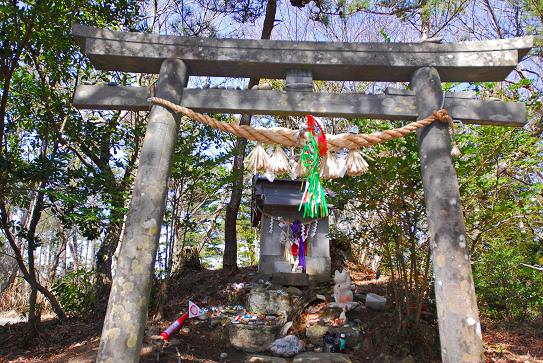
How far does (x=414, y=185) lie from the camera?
610cm

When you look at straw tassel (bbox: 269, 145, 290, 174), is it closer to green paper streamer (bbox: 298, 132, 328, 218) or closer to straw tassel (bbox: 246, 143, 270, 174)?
straw tassel (bbox: 246, 143, 270, 174)

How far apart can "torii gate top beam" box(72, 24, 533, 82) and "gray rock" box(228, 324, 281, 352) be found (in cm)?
482

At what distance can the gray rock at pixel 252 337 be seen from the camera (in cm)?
673

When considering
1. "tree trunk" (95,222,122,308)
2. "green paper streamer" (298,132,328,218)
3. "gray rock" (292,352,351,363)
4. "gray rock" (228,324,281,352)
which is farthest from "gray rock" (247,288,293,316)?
→ "green paper streamer" (298,132,328,218)

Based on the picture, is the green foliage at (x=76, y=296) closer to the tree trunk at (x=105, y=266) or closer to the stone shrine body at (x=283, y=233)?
the tree trunk at (x=105, y=266)

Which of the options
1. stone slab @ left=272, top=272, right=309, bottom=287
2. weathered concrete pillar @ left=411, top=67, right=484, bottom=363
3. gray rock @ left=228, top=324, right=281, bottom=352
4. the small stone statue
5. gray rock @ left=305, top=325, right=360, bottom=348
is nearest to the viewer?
weathered concrete pillar @ left=411, top=67, right=484, bottom=363

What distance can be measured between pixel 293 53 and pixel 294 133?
30.8 inches

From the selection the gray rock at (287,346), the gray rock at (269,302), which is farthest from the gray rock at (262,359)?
the gray rock at (269,302)

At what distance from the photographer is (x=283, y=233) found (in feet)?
33.1

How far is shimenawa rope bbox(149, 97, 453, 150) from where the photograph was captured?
11.1 feet

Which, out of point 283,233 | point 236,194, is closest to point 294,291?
point 283,233

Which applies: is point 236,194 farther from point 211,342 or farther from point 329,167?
point 329,167

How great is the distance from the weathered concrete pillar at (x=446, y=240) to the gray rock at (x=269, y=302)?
17.1 feet

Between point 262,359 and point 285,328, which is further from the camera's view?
point 285,328
